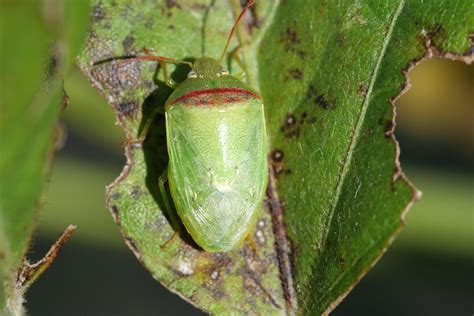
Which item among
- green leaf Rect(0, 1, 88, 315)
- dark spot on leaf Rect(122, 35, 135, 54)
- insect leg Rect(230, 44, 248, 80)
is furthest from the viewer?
insect leg Rect(230, 44, 248, 80)

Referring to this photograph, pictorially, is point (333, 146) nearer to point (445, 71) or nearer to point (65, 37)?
point (65, 37)

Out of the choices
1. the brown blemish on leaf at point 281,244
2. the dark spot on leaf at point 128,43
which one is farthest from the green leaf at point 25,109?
the brown blemish on leaf at point 281,244

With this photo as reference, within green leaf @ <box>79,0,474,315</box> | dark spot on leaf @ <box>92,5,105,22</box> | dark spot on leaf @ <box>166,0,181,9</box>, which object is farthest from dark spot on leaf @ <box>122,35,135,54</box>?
dark spot on leaf @ <box>166,0,181,9</box>

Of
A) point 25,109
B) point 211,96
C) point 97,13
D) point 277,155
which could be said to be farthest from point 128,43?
point 25,109

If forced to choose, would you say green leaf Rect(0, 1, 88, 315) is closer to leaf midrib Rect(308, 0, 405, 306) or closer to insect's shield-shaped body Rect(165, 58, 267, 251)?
insect's shield-shaped body Rect(165, 58, 267, 251)

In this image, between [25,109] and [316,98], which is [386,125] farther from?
[25,109]

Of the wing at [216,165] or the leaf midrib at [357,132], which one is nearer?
the leaf midrib at [357,132]

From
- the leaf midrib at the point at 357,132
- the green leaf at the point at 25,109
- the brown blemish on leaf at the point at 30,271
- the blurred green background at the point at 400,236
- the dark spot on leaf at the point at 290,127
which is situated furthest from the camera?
the blurred green background at the point at 400,236

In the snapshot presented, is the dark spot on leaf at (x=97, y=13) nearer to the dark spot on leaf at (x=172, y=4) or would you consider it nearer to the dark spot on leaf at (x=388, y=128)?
the dark spot on leaf at (x=172, y=4)
